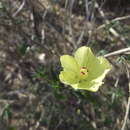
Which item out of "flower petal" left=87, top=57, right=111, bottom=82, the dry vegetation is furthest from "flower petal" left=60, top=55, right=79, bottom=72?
the dry vegetation

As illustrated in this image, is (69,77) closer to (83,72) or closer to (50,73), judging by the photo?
(83,72)

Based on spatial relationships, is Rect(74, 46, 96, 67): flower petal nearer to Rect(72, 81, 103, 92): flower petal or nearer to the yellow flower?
the yellow flower

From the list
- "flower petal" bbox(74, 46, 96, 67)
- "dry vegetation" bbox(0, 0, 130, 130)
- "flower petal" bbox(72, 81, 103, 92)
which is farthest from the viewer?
"dry vegetation" bbox(0, 0, 130, 130)

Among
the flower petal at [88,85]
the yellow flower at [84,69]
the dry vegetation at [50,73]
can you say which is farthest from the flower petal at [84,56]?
the dry vegetation at [50,73]

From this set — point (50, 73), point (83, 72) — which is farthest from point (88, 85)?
point (50, 73)

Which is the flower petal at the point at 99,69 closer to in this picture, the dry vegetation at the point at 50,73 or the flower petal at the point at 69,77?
the flower petal at the point at 69,77

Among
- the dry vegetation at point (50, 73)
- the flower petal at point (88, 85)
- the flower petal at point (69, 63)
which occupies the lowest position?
the dry vegetation at point (50, 73)

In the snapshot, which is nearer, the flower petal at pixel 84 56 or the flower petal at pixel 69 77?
the flower petal at pixel 69 77

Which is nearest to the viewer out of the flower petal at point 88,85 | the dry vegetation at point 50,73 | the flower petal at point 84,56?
the flower petal at point 88,85
